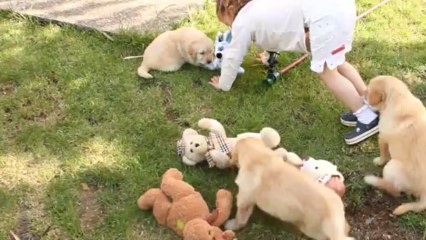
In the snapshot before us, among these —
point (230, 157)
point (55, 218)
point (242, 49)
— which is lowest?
point (55, 218)

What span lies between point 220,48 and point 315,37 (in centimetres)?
76

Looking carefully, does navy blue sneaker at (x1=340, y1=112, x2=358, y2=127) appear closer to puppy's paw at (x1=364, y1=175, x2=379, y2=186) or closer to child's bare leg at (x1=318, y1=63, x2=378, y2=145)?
child's bare leg at (x1=318, y1=63, x2=378, y2=145)

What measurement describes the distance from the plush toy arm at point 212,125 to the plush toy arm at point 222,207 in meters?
0.41

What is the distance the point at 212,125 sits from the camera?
10.9ft

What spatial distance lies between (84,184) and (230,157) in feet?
2.47

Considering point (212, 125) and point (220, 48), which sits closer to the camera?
point (212, 125)

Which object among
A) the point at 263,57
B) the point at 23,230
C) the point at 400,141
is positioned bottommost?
the point at 23,230

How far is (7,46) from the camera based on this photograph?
425cm

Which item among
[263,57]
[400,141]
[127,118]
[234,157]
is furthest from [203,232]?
Answer: [263,57]

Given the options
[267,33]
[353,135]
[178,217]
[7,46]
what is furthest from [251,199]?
[7,46]

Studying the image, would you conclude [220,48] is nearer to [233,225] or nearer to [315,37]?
[315,37]

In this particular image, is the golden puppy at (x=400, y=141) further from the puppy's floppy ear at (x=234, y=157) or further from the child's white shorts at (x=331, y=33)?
the puppy's floppy ear at (x=234, y=157)

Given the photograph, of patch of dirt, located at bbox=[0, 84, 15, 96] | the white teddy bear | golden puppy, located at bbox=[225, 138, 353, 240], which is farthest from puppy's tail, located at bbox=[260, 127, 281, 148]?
patch of dirt, located at bbox=[0, 84, 15, 96]

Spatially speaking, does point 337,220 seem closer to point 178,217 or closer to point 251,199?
point 251,199
